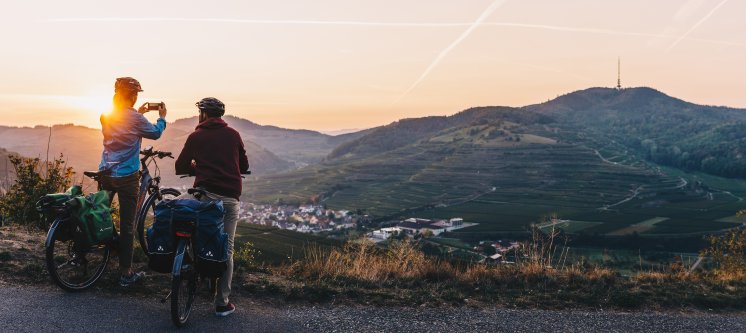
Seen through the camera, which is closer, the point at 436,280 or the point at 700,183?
the point at 436,280

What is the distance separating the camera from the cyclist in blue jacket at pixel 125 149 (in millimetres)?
6051

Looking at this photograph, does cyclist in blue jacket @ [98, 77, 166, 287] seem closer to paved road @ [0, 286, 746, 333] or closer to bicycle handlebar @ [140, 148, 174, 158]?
bicycle handlebar @ [140, 148, 174, 158]

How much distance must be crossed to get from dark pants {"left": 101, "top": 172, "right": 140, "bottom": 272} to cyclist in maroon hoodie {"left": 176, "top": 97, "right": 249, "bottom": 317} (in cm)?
97

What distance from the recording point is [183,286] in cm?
559

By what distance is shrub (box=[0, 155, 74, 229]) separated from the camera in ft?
31.1

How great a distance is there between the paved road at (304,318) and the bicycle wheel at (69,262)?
0.65ft

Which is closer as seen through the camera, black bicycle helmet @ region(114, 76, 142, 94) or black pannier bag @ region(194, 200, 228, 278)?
black pannier bag @ region(194, 200, 228, 278)

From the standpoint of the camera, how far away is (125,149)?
20.2ft

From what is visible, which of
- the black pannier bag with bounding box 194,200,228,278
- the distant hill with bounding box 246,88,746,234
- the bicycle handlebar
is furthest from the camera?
the distant hill with bounding box 246,88,746,234

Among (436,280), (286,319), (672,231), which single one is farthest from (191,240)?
(672,231)

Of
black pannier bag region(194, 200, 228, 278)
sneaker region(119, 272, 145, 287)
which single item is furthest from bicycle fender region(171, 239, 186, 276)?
sneaker region(119, 272, 145, 287)

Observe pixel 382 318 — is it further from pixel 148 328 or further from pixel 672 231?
pixel 672 231

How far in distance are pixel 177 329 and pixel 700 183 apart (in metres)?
136

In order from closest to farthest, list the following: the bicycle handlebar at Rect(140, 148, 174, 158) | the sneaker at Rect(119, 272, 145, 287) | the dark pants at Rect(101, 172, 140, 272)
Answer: the dark pants at Rect(101, 172, 140, 272) < the sneaker at Rect(119, 272, 145, 287) < the bicycle handlebar at Rect(140, 148, 174, 158)
